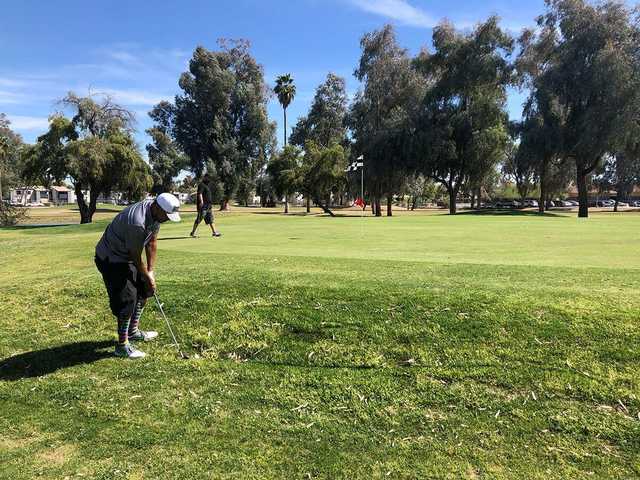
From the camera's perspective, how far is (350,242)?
43.8 ft

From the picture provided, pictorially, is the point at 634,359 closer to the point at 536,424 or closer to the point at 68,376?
the point at 536,424

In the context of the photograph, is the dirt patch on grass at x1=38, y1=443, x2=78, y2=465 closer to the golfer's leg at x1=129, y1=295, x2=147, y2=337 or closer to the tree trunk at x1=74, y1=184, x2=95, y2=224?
the golfer's leg at x1=129, y1=295, x2=147, y2=337

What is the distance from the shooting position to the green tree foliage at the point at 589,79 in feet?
120

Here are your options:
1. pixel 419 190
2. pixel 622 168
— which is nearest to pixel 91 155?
pixel 419 190

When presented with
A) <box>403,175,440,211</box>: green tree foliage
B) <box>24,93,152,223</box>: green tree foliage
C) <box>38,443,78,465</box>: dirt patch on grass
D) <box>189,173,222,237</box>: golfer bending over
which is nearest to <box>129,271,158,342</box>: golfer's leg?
<box>38,443,78,465</box>: dirt patch on grass

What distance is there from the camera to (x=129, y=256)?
5664 millimetres

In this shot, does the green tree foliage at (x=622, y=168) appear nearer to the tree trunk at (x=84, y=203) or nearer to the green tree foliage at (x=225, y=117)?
the green tree foliage at (x=225, y=117)

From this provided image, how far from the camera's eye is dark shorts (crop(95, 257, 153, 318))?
567 cm

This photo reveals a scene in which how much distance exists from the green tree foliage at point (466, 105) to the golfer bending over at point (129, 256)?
40707 mm

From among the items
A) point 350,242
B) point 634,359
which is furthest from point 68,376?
point 350,242

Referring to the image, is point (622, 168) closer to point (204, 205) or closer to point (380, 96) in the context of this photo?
point (380, 96)

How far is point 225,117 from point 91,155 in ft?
76.3

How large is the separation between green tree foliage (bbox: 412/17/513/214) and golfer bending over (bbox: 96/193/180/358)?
4071 cm

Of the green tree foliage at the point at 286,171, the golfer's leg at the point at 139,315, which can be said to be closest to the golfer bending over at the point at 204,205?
the golfer's leg at the point at 139,315
